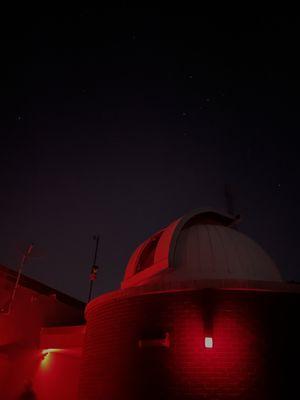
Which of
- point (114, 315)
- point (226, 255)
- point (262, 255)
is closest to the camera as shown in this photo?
point (114, 315)

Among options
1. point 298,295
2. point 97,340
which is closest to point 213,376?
point 298,295

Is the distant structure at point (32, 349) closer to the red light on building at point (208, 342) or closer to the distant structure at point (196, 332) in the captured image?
the distant structure at point (196, 332)

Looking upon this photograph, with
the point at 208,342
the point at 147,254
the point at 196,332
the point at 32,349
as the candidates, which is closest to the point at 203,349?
the point at 208,342

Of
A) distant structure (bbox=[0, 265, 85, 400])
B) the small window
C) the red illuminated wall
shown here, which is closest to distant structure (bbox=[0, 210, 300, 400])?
the red illuminated wall

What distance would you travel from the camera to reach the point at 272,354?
7090 mm

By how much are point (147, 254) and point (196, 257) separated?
2.17 metres

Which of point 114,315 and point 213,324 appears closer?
point 213,324

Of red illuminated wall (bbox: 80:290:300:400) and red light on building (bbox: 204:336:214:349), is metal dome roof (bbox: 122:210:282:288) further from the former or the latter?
red light on building (bbox: 204:336:214:349)

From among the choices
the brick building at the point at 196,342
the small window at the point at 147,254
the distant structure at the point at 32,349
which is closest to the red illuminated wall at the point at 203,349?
the brick building at the point at 196,342

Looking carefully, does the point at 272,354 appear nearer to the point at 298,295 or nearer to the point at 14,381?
the point at 298,295

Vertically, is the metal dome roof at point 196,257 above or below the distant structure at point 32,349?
above

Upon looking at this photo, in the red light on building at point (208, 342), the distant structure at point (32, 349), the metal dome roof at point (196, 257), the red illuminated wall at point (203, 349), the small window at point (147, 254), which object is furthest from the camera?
the distant structure at point (32, 349)

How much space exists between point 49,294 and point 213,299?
11805 millimetres

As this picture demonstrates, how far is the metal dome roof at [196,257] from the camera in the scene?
984 centimetres
